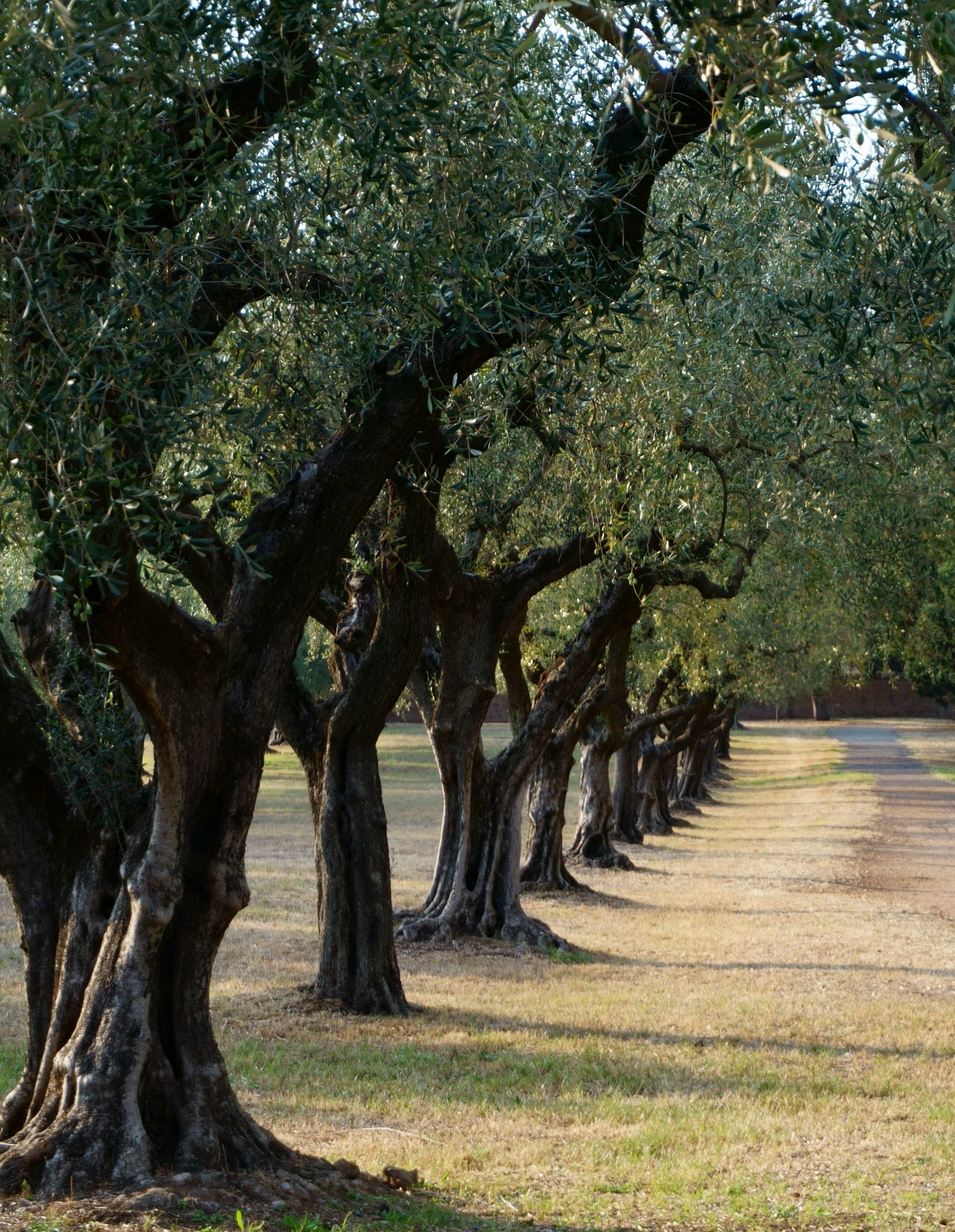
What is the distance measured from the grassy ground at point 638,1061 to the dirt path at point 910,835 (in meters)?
2.78

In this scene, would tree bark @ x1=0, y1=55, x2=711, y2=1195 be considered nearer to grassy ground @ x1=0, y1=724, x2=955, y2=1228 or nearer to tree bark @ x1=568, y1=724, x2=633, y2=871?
grassy ground @ x1=0, y1=724, x2=955, y2=1228

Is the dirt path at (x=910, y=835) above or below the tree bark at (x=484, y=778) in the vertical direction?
below

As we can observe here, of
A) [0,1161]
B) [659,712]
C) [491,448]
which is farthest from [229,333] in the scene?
[659,712]

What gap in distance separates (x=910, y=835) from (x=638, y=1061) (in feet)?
76.5

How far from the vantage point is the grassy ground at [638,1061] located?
23.0ft

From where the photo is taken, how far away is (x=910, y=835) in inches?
1236

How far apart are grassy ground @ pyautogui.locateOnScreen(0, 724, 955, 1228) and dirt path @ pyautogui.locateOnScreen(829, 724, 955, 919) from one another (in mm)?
2782

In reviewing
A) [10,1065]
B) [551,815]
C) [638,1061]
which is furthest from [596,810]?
[10,1065]

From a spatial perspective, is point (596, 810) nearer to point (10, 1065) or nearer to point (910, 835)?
point (910, 835)

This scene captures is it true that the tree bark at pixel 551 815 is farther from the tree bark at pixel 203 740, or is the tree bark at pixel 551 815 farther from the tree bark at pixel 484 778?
the tree bark at pixel 203 740

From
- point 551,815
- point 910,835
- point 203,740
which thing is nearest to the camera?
point 203,740

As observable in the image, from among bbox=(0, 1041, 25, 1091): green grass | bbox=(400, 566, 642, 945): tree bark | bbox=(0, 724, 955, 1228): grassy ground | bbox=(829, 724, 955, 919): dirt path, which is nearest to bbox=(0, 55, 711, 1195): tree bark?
bbox=(0, 724, 955, 1228): grassy ground

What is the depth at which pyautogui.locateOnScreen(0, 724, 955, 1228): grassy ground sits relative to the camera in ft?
23.0

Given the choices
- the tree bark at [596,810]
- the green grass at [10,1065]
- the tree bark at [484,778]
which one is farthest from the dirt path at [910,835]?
the green grass at [10,1065]
